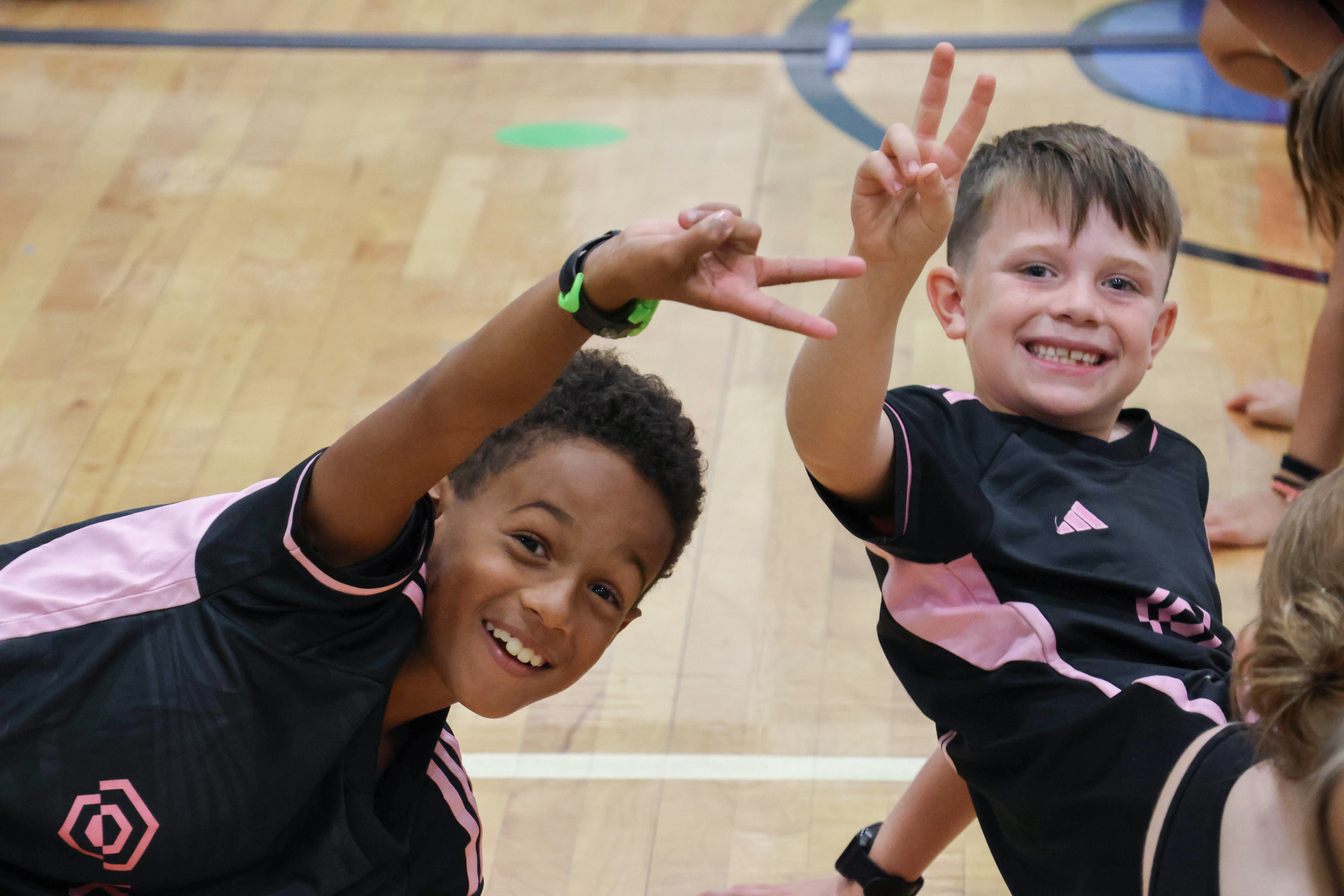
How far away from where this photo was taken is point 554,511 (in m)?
1.24

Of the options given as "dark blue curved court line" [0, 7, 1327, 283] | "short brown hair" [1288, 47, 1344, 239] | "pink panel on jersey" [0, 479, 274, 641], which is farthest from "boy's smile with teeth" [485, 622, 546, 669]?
"dark blue curved court line" [0, 7, 1327, 283]

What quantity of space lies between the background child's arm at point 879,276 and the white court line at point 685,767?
726 millimetres

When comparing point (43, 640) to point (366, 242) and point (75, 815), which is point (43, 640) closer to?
point (75, 815)

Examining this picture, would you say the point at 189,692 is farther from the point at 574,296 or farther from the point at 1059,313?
Result: the point at 1059,313

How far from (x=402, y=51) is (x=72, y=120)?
2.44 ft

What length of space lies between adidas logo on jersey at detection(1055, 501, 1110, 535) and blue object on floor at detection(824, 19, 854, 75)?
7.07 ft

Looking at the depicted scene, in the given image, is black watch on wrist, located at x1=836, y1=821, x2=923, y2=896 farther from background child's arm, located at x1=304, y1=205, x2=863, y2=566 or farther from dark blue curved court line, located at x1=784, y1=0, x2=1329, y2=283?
dark blue curved court line, located at x1=784, y1=0, x2=1329, y2=283

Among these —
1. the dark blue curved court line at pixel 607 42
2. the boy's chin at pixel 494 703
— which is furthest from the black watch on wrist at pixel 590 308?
the dark blue curved court line at pixel 607 42

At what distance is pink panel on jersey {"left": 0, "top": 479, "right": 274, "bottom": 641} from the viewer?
1137 millimetres

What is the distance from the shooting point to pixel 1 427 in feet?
7.30

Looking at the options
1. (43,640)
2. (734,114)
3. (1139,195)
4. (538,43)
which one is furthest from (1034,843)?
(538,43)

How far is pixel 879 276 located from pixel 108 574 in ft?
2.21

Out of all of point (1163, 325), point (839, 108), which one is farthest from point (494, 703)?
point (839, 108)

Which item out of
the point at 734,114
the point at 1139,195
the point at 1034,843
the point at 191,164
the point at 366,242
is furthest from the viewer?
the point at 734,114
